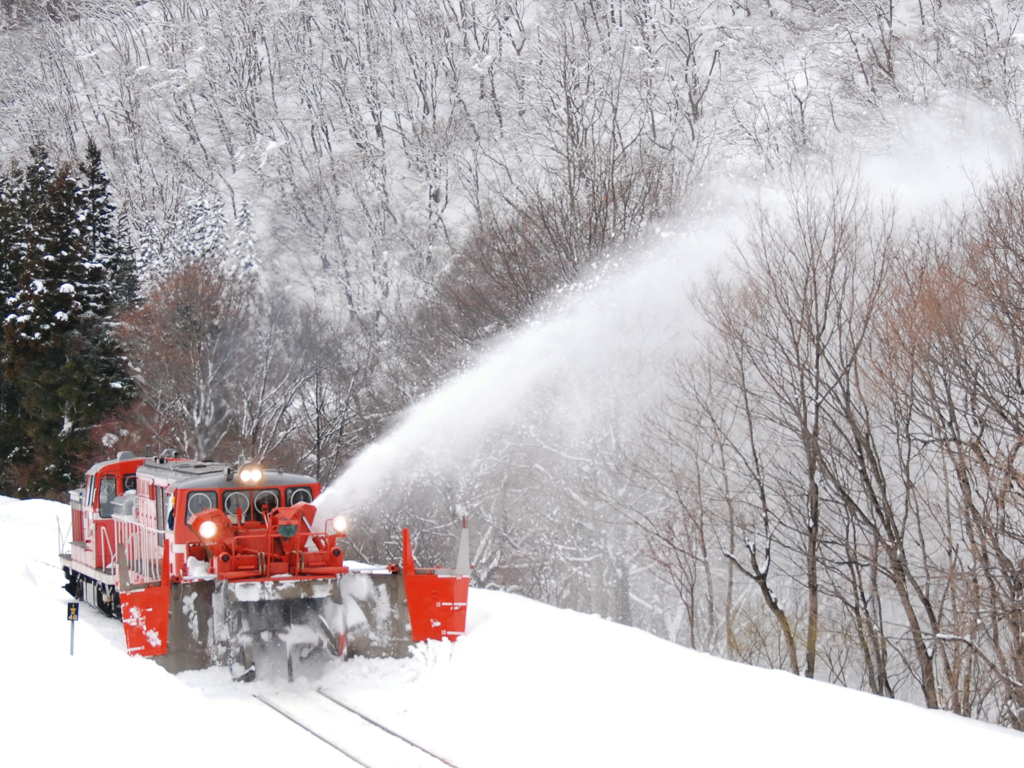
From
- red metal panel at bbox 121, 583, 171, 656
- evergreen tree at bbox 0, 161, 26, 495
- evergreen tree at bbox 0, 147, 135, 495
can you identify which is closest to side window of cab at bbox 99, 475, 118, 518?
red metal panel at bbox 121, 583, 171, 656

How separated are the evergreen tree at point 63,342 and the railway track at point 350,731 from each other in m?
31.9

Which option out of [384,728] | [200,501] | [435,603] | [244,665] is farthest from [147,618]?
[384,728]

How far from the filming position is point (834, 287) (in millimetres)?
15570

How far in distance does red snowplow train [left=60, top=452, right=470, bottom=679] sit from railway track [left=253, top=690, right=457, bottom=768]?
0.93 metres

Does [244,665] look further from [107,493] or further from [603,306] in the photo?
[603,306]

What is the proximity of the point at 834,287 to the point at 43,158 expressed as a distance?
50.5 meters

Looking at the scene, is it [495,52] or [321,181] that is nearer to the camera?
[321,181]

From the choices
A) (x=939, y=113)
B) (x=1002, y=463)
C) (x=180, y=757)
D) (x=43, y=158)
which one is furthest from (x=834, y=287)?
(x=43, y=158)

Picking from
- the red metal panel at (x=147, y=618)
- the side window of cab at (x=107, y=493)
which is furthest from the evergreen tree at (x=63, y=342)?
the red metal panel at (x=147, y=618)

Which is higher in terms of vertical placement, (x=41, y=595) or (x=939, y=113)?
(x=939, y=113)

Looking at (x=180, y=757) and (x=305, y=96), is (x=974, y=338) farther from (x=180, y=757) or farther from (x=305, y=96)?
(x=305, y=96)

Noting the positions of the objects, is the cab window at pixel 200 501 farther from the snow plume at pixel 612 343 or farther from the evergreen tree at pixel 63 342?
the evergreen tree at pixel 63 342

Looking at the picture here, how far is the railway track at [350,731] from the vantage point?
914 centimetres

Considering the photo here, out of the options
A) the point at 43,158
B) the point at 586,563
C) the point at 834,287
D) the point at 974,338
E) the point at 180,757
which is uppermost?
the point at 43,158
